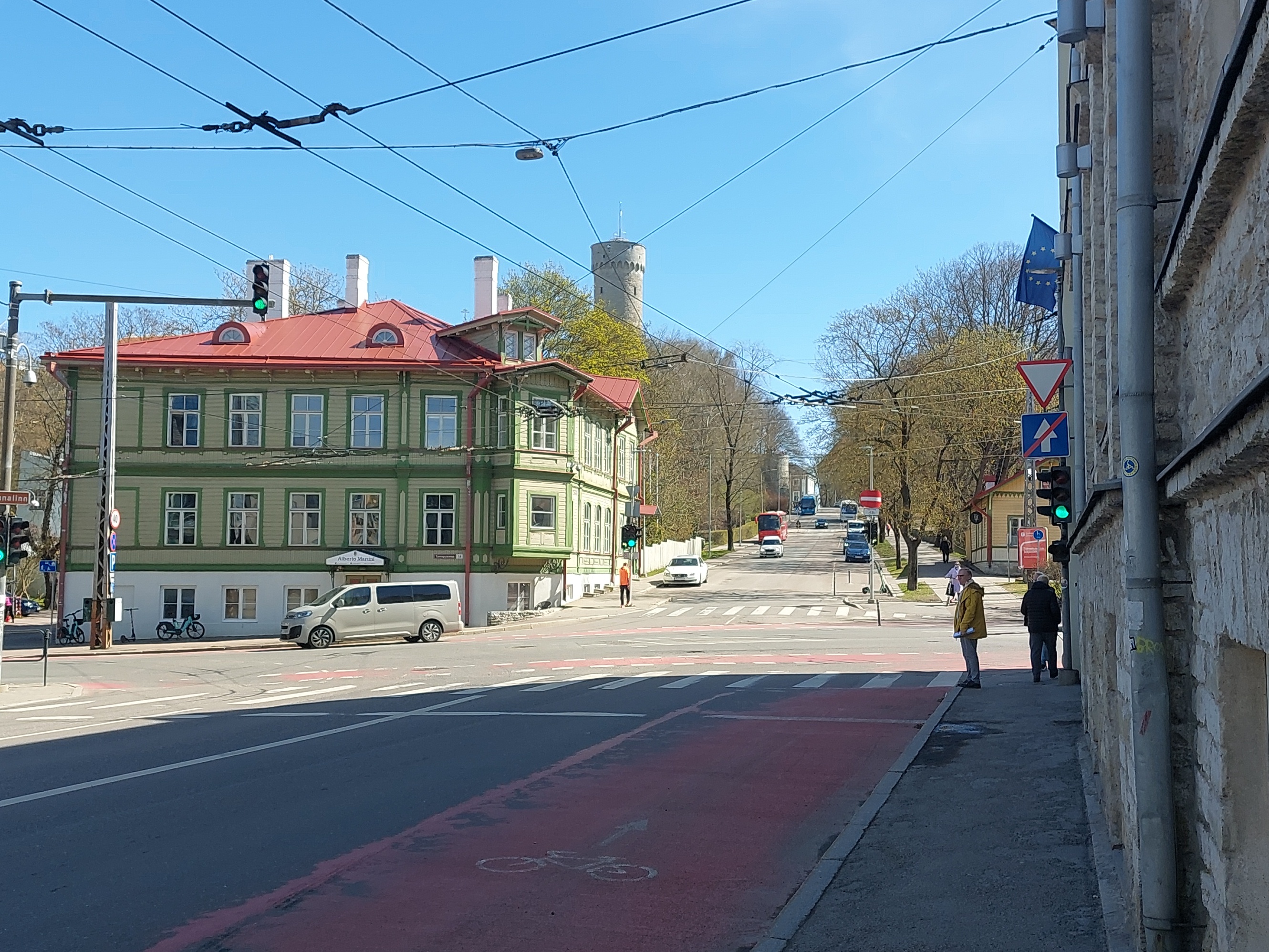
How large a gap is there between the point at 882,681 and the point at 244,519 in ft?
94.7

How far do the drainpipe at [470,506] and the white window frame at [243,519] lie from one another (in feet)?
24.6

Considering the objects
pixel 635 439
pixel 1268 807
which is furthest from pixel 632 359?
pixel 1268 807

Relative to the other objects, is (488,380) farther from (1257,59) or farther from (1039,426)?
(1257,59)

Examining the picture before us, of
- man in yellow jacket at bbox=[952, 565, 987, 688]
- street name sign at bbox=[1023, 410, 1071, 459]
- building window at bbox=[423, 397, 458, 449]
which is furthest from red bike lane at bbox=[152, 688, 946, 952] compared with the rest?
building window at bbox=[423, 397, 458, 449]

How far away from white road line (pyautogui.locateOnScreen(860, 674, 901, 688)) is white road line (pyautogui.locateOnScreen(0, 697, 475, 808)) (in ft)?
25.1

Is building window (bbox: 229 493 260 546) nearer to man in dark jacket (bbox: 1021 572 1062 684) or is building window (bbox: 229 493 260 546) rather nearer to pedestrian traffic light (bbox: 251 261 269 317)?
pedestrian traffic light (bbox: 251 261 269 317)

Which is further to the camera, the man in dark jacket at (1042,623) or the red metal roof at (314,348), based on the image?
the red metal roof at (314,348)

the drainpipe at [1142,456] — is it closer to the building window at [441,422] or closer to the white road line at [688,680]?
the white road line at [688,680]

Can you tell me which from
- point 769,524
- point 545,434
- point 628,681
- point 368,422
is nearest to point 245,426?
point 368,422

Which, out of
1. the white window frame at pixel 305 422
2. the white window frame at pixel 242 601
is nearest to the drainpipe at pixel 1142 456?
the white window frame at pixel 305 422

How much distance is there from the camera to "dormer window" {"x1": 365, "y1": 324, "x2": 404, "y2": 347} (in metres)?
44.9

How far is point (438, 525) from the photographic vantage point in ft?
144

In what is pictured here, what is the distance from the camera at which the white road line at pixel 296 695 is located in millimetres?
19453

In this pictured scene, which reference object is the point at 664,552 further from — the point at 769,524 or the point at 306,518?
the point at 306,518
